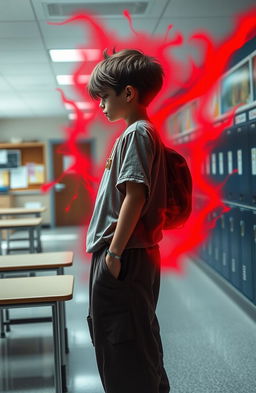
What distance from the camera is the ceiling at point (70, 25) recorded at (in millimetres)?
3344

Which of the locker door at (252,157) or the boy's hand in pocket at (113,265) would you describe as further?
the locker door at (252,157)

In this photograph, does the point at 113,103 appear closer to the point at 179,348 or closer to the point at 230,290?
the point at 179,348

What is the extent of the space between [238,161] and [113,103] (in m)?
2.78

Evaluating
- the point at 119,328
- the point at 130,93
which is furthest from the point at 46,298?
the point at 130,93

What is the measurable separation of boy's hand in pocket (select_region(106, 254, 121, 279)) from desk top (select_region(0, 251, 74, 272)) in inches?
60.4

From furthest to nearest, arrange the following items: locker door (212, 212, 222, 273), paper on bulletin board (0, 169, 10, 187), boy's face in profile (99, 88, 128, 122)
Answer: paper on bulletin board (0, 169, 10, 187), locker door (212, 212, 222, 273), boy's face in profile (99, 88, 128, 122)

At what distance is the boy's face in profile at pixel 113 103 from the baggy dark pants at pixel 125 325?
0.49m

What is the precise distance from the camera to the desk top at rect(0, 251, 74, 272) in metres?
2.97

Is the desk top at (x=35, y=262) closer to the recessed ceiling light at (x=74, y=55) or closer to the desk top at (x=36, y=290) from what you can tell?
the desk top at (x=36, y=290)

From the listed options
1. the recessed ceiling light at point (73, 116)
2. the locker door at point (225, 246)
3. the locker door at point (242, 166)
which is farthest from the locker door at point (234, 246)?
the recessed ceiling light at point (73, 116)

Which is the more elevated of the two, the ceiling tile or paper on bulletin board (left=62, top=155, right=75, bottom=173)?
A: the ceiling tile

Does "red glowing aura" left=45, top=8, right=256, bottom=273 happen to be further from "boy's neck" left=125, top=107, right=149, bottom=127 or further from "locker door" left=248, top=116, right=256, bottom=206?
"boy's neck" left=125, top=107, right=149, bottom=127

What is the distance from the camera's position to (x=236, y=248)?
4422 mm

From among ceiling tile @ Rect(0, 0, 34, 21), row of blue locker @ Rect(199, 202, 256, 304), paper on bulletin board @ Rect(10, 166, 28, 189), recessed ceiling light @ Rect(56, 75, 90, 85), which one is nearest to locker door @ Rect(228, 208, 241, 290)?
row of blue locker @ Rect(199, 202, 256, 304)
